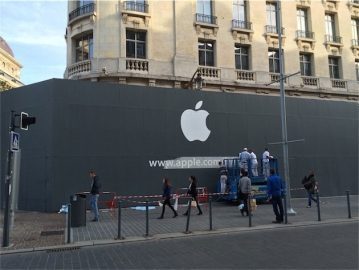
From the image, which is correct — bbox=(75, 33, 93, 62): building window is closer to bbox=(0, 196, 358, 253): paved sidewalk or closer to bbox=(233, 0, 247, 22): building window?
bbox=(233, 0, 247, 22): building window

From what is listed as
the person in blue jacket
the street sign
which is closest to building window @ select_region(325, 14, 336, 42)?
the person in blue jacket

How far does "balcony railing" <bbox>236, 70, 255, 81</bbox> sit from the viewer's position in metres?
25.9

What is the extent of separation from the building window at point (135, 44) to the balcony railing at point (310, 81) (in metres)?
11.6

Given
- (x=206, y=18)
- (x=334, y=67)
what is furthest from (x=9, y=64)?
(x=334, y=67)

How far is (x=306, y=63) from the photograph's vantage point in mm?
28953

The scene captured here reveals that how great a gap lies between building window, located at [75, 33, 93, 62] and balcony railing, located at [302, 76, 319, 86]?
1470 centimetres

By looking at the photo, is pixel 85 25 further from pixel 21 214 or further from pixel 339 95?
pixel 339 95

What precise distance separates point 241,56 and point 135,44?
7345mm

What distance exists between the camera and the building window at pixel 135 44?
23984 millimetres

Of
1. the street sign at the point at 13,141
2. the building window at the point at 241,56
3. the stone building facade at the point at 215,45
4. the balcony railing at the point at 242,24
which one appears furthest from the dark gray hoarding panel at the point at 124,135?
the balcony railing at the point at 242,24

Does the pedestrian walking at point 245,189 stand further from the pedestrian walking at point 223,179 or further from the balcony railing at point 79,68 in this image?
the balcony railing at point 79,68

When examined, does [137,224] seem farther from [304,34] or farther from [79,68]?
[304,34]

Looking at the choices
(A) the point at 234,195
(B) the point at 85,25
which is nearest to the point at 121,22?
(B) the point at 85,25

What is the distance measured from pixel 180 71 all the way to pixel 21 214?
12.8 meters
